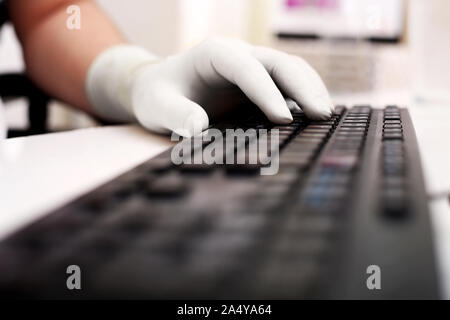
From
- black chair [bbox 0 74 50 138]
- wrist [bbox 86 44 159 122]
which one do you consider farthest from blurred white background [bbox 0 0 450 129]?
wrist [bbox 86 44 159 122]

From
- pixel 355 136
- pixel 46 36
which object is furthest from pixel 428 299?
pixel 46 36

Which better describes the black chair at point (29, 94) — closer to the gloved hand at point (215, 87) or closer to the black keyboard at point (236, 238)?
the gloved hand at point (215, 87)

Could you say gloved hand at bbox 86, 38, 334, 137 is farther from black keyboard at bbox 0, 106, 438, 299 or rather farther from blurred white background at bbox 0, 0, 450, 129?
blurred white background at bbox 0, 0, 450, 129

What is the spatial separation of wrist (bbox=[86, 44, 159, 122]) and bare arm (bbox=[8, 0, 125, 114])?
0.03 meters

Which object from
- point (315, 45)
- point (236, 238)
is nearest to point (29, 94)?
point (236, 238)

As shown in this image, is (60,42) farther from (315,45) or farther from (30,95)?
(315,45)

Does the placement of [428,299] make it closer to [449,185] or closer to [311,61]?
[449,185]

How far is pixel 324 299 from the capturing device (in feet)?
0.41

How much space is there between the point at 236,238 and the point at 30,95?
771mm

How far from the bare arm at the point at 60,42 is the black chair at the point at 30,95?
3 centimetres

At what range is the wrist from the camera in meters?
0.59

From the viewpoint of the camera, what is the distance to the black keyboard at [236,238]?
13cm

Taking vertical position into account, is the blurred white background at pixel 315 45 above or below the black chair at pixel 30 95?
above

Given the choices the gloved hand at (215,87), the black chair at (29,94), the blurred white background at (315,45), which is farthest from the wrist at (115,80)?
the blurred white background at (315,45)
